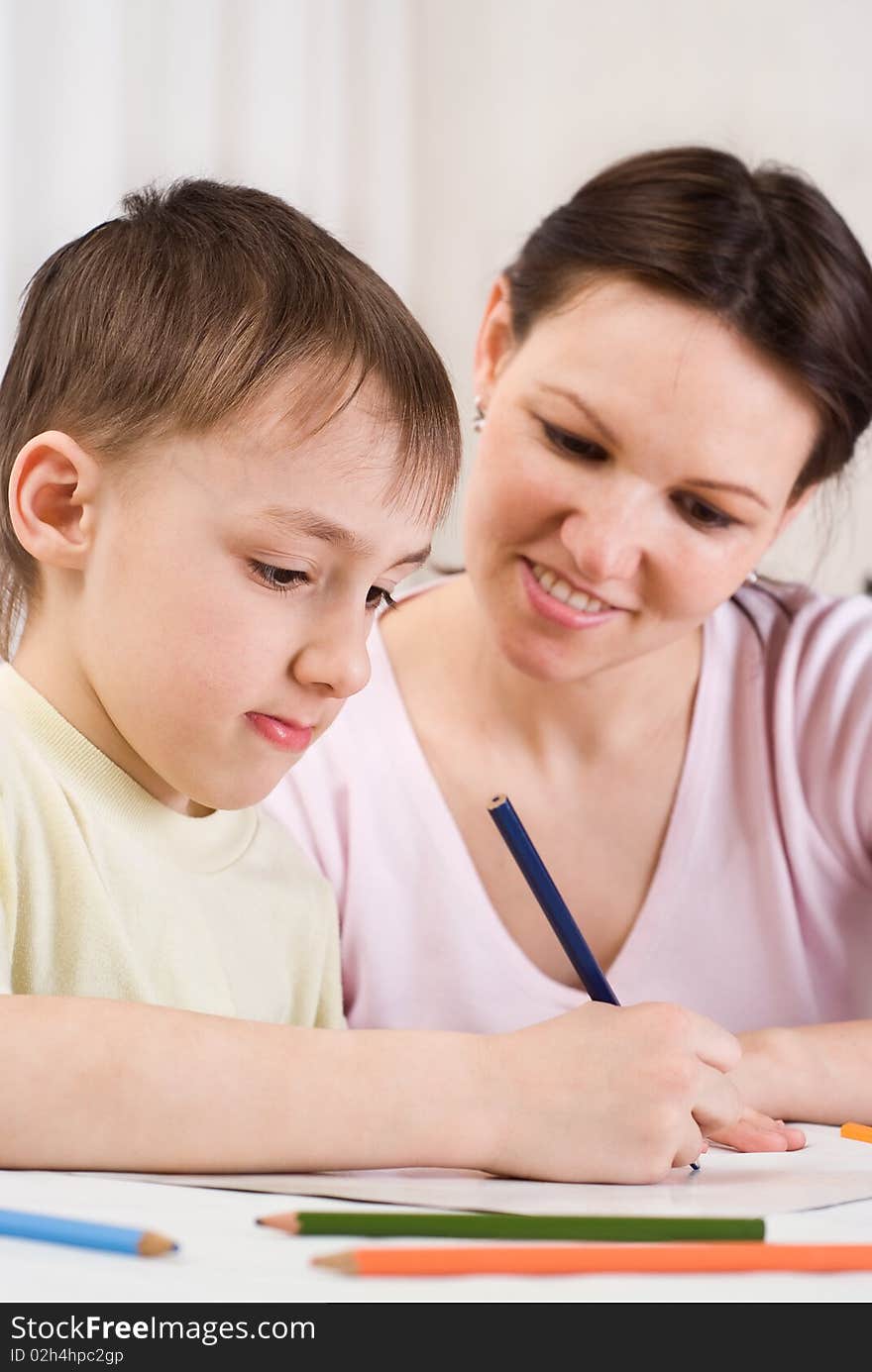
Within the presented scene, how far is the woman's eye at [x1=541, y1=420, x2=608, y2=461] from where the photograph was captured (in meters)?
1.12

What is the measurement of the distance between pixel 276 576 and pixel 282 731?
9cm

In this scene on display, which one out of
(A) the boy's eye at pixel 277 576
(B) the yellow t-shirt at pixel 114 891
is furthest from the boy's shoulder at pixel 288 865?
(A) the boy's eye at pixel 277 576

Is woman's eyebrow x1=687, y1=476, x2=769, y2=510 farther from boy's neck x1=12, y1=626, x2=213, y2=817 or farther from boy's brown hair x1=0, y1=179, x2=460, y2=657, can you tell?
boy's neck x1=12, y1=626, x2=213, y2=817

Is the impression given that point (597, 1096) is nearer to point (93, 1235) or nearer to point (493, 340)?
point (93, 1235)

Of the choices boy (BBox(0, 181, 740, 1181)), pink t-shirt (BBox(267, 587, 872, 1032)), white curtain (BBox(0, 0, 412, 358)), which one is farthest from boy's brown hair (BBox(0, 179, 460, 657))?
white curtain (BBox(0, 0, 412, 358))

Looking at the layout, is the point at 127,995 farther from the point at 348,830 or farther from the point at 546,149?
the point at 546,149

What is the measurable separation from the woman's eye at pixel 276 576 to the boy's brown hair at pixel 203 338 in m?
0.07

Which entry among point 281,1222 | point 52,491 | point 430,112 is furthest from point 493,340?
point 430,112

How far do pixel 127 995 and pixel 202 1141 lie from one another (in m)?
0.20

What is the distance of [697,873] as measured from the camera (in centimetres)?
128

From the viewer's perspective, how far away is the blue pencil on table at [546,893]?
2.71 ft

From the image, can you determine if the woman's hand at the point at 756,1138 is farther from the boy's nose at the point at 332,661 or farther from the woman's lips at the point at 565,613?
the woman's lips at the point at 565,613
